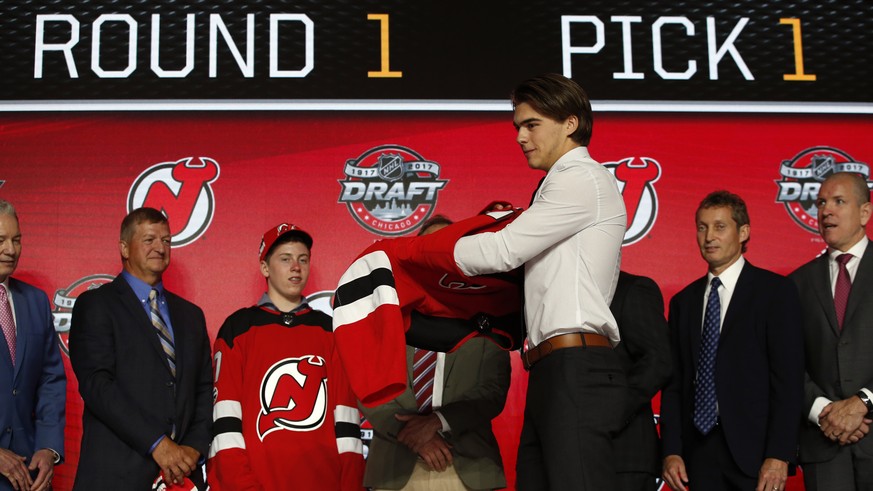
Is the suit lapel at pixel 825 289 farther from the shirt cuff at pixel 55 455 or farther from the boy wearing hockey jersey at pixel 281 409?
the shirt cuff at pixel 55 455

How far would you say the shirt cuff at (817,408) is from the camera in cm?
357

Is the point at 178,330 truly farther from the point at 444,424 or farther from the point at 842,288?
the point at 842,288

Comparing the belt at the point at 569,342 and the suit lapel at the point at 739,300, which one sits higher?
the suit lapel at the point at 739,300

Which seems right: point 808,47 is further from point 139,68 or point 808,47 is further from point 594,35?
point 139,68

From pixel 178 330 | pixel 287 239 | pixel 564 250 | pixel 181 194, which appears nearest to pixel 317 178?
pixel 181 194

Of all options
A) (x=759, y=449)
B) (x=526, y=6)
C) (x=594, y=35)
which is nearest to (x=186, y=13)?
(x=526, y=6)

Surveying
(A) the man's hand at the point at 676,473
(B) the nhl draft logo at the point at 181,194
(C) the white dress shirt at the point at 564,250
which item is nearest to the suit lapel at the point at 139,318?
(B) the nhl draft logo at the point at 181,194

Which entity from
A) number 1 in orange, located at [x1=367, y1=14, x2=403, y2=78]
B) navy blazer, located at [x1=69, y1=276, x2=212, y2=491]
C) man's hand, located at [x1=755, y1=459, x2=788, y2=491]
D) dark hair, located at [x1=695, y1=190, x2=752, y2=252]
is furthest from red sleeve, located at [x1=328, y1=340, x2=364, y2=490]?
number 1 in orange, located at [x1=367, y1=14, x2=403, y2=78]

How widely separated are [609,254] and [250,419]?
1624mm

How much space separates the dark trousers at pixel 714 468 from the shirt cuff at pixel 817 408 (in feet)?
1.23

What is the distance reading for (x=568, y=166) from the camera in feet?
8.90

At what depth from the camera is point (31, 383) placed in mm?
3793

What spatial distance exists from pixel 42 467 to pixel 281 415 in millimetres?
956

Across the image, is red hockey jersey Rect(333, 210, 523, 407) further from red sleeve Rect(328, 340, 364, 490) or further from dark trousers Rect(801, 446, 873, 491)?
dark trousers Rect(801, 446, 873, 491)
